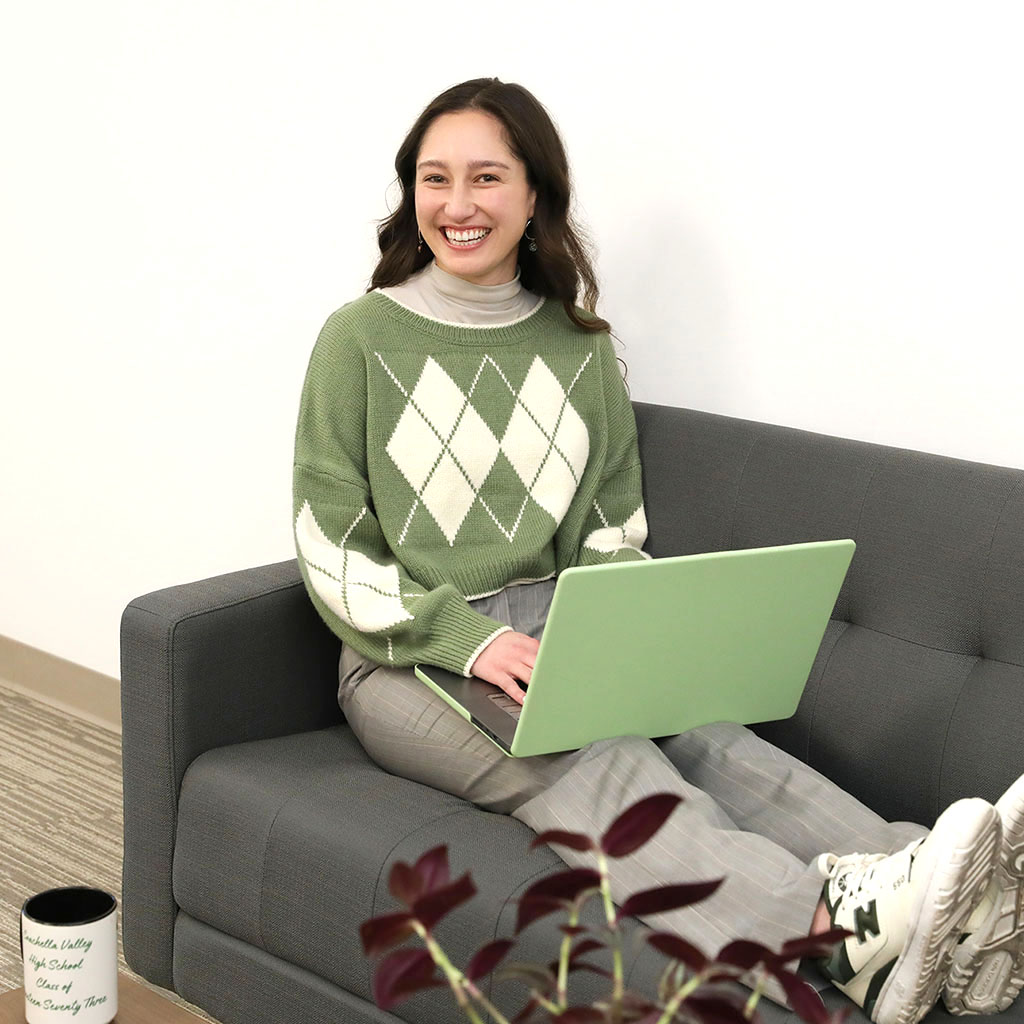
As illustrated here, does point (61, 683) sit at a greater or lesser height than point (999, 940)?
lesser

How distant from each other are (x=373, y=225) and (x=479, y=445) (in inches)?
31.0

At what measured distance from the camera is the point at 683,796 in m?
1.51

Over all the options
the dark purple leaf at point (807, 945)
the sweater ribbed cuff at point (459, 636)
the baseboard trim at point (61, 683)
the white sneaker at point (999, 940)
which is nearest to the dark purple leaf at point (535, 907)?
the dark purple leaf at point (807, 945)

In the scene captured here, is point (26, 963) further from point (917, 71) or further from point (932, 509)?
point (917, 71)

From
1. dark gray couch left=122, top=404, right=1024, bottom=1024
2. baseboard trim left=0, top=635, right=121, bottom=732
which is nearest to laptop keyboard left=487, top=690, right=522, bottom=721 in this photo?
dark gray couch left=122, top=404, right=1024, bottom=1024

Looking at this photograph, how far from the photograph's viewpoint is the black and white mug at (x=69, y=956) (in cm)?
119

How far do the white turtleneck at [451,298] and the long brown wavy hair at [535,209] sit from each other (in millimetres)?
53

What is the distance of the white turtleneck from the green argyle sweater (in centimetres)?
2

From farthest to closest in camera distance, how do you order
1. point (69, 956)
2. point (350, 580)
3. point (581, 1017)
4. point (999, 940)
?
point (350, 580)
point (999, 940)
point (69, 956)
point (581, 1017)

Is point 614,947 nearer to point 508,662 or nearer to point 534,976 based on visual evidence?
point 534,976

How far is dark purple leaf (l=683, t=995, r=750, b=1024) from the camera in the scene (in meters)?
0.60

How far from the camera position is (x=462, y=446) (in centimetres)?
197

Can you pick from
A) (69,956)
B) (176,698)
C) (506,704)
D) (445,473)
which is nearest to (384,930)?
(69,956)

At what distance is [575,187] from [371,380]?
64 centimetres
